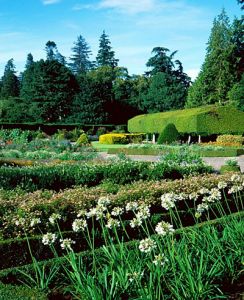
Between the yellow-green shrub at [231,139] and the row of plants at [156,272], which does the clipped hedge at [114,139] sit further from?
the row of plants at [156,272]

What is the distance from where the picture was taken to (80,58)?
70.4 metres

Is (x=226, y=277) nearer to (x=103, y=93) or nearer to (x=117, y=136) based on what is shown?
(x=117, y=136)

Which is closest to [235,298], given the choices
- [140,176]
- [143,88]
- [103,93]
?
[140,176]

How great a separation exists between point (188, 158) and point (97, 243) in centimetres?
1030

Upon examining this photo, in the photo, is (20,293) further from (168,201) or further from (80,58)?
(80,58)

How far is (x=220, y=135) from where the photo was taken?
31.8 m

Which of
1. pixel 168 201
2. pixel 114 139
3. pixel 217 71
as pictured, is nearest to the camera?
pixel 168 201

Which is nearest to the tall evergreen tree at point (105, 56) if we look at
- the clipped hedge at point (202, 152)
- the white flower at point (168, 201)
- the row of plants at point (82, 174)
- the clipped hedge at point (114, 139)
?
the clipped hedge at point (114, 139)

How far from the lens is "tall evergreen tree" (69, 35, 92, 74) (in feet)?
230

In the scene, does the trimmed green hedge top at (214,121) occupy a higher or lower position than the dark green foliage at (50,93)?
lower

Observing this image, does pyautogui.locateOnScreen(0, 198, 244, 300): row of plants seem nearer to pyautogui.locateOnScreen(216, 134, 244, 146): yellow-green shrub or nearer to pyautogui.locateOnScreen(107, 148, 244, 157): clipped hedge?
pyautogui.locateOnScreen(107, 148, 244, 157): clipped hedge

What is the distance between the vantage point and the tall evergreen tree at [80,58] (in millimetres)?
70012

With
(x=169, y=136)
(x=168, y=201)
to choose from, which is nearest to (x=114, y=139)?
(x=169, y=136)

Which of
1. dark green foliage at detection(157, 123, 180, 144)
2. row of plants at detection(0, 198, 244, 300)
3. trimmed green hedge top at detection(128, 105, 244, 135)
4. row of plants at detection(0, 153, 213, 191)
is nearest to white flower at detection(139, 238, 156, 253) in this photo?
row of plants at detection(0, 198, 244, 300)
